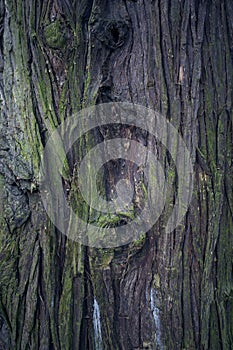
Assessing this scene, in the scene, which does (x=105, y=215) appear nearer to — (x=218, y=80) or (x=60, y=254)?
(x=60, y=254)

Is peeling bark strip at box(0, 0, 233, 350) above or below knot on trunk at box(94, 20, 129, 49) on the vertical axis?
below

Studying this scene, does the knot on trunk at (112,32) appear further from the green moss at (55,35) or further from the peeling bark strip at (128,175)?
the green moss at (55,35)

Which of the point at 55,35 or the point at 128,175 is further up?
the point at 55,35

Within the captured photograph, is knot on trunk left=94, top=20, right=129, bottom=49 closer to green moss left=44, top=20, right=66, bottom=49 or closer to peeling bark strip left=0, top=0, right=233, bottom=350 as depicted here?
peeling bark strip left=0, top=0, right=233, bottom=350

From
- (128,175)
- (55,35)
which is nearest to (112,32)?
(55,35)

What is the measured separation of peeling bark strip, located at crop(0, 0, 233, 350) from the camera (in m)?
1.69

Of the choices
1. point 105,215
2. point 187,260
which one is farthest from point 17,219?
point 187,260

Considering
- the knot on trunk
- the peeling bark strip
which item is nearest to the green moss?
the peeling bark strip

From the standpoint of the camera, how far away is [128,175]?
1740 millimetres

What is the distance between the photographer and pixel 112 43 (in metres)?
1.70

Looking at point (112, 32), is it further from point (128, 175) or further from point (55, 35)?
point (128, 175)

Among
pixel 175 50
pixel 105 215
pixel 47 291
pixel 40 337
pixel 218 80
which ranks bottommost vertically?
pixel 40 337

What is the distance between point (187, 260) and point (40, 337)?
726 mm

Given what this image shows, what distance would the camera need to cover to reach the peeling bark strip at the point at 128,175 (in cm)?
169
